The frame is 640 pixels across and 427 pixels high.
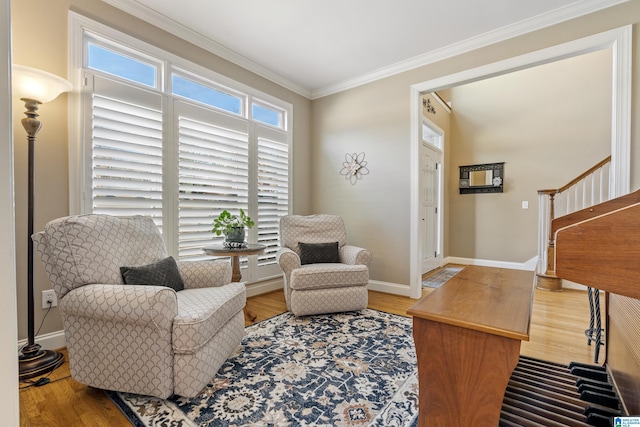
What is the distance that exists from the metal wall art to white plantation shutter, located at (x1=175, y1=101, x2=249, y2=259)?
4.47ft

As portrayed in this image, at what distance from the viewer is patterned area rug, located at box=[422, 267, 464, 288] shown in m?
4.12

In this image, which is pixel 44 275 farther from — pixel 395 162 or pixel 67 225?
pixel 395 162

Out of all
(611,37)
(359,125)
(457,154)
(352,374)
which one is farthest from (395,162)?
(457,154)

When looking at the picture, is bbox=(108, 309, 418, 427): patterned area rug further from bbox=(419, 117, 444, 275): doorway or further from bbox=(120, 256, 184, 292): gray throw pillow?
bbox=(419, 117, 444, 275): doorway

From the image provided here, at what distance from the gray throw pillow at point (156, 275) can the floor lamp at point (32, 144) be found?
68cm

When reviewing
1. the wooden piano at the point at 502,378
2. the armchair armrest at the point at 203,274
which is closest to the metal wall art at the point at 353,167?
the armchair armrest at the point at 203,274

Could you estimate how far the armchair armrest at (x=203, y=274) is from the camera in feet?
7.03

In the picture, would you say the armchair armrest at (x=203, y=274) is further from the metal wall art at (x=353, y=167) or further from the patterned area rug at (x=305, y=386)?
the metal wall art at (x=353, y=167)

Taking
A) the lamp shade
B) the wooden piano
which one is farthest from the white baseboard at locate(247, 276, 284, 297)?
the wooden piano

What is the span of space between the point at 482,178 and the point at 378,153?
2.88 meters

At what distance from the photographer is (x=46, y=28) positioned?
6.64 feet

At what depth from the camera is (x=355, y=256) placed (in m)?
2.99

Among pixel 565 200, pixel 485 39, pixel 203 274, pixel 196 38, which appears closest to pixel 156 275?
pixel 203 274

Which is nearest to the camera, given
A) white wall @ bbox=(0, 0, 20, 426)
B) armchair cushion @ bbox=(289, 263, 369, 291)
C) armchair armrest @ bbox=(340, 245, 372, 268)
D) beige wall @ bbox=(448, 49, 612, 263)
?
white wall @ bbox=(0, 0, 20, 426)
